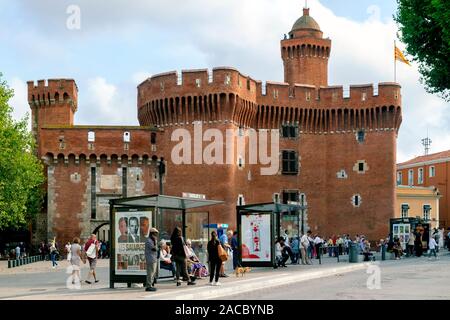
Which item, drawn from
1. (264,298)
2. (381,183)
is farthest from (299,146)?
(264,298)

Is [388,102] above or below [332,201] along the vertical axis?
above

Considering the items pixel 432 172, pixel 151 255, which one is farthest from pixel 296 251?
pixel 432 172

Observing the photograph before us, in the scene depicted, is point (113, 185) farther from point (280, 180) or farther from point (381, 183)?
point (381, 183)

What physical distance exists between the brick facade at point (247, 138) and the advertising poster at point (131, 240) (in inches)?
1271

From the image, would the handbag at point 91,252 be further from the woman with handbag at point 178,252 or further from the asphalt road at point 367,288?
the asphalt road at point 367,288

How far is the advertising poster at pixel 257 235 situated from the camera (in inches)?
1253

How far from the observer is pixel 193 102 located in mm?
56625

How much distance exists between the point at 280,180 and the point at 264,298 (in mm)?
41726

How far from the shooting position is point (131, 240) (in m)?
23.1

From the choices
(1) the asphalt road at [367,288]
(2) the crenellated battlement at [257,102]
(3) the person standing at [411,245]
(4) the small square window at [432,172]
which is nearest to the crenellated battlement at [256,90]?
(2) the crenellated battlement at [257,102]

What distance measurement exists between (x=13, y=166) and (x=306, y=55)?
29.0 m

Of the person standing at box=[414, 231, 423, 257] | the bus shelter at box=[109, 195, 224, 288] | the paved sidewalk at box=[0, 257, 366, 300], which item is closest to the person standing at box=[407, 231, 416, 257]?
the person standing at box=[414, 231, 423, 257]

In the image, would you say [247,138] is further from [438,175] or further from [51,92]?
[438,175]

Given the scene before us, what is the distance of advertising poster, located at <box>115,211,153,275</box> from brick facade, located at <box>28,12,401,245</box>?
32274mm
